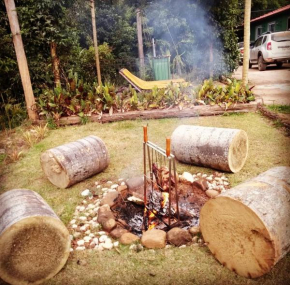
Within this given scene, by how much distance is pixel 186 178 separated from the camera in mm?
4164

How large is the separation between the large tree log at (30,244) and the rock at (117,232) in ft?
1.95

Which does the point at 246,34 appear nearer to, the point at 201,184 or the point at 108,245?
the point at 201,184

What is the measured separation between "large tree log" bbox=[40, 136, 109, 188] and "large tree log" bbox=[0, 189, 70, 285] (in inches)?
58.2

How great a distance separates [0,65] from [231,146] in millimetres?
7219

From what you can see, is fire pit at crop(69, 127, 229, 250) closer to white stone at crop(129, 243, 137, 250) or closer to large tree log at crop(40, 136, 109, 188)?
white stone at crop(129, 243, 137, 250)

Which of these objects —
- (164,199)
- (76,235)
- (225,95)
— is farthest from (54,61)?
(76,235)

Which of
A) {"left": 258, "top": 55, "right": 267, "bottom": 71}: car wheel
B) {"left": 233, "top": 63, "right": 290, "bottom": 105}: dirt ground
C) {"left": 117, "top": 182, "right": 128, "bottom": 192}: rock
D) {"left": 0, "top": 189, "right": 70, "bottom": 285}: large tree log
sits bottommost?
{"left": 117, "top": 182, "right": 128, "bottom": 192}: rock

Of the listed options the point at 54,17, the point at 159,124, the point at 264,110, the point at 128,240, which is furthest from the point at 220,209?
the point at 54,17

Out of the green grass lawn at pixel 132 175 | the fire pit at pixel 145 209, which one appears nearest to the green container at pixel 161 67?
the green grass lawn at pixel 132 175

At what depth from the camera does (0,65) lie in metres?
8.00

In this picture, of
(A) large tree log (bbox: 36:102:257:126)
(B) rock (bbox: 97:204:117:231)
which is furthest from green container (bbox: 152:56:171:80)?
(B) rock (bbox: 97:204:117:231)

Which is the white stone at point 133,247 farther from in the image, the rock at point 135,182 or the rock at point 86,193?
the rock at point 86,193

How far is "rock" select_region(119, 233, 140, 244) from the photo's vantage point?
2.97 meters

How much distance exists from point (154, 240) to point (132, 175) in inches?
Answer: 71.5
